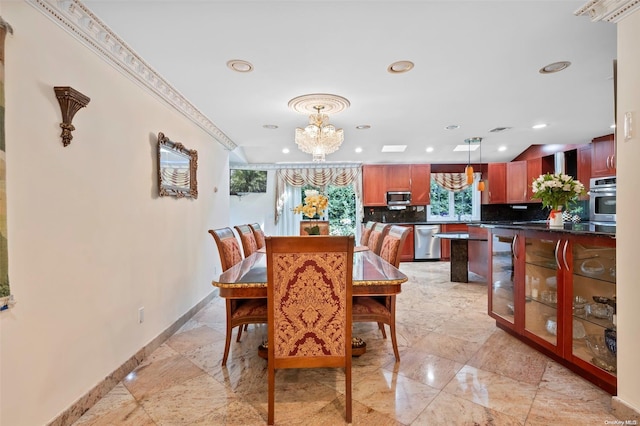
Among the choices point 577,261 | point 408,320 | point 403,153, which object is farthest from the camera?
point 403,153

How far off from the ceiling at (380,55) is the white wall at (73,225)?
0.38 m

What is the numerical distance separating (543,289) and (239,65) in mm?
2887

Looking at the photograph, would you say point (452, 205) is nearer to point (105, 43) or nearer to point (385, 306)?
point (385, 306)

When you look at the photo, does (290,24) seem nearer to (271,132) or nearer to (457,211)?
(271,132)

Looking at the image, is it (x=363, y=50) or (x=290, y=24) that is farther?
(x=363, y=50)

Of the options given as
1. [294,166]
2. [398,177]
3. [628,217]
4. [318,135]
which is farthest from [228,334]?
[398,177]

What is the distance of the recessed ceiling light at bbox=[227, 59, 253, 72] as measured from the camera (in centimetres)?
213

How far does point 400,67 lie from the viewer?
2254mm

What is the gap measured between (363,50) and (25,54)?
181cm

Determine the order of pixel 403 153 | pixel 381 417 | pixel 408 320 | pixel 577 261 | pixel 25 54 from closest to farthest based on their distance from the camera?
pixel 25 54 → pixel 381 417 → pixel 577 261 → pixel 408 320 → pixel 403 153

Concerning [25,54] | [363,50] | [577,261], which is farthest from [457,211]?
[25,54]

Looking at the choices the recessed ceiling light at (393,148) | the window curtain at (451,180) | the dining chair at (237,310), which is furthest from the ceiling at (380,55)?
the window curtain at (451,180)

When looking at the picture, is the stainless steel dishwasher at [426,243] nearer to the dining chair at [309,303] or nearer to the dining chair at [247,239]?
the dining chair at [247,239]

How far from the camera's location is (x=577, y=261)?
2.03m
